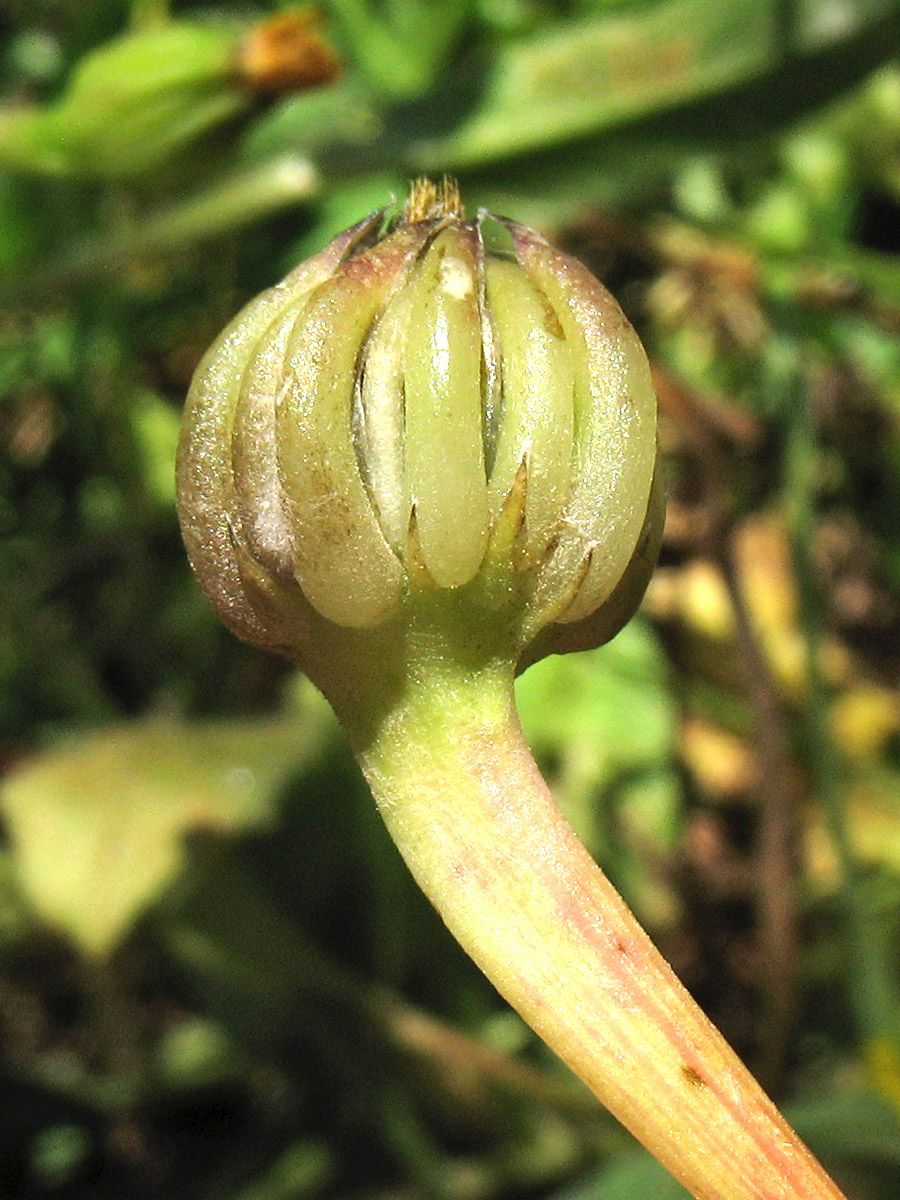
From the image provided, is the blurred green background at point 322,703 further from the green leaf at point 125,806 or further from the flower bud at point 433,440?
the flower bud at point 433,440

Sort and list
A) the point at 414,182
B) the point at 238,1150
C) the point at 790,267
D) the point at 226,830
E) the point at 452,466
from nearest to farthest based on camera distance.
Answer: the point at 452,466 → the point at 414,182 → the point at 226,830 → the point at 238,1150 → the point at 790,267

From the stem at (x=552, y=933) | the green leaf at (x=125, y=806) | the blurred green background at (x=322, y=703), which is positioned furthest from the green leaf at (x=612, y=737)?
the stem at (x=552, y=933)

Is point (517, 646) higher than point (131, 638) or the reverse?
higher

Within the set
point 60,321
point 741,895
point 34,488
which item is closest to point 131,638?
point 34,488

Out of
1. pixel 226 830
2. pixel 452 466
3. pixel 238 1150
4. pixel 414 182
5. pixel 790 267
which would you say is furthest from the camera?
pixel 790 267

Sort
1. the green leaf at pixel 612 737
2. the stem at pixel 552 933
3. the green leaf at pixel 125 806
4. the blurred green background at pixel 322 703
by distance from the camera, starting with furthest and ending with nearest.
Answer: the green leaf at pixel 612 737 → the blurred green background at pixel 322 703 → the green leaf at pixel 125 806 → the stem at pixel 552 933

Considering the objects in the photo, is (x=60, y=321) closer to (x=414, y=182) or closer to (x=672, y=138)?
(x=672, y=138)

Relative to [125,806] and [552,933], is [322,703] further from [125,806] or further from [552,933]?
[552,933]

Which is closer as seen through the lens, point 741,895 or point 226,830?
point 226,830

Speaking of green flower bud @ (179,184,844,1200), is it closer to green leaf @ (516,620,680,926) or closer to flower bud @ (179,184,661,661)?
flower bud @ (179,184,661,661)
